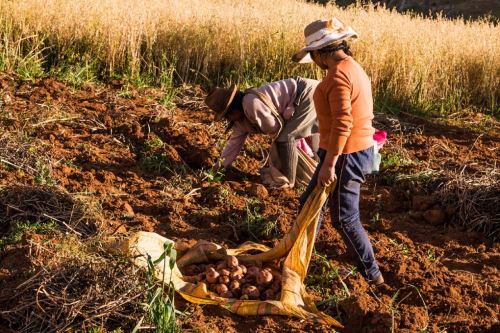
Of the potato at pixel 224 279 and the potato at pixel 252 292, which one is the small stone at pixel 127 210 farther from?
the potato at pixel 252 292

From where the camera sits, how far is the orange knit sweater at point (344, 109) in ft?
13.1

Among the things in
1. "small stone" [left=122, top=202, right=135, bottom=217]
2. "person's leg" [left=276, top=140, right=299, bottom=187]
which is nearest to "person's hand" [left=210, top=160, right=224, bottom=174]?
"person's leg" [left=276, top=140, right=299, bottom=187]

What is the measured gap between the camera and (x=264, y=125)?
572 cm

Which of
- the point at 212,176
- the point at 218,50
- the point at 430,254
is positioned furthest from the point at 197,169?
the point at 218,50

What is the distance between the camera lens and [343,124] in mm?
3986

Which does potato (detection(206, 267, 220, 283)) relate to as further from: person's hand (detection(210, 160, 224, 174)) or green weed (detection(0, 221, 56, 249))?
person's hand (detection(210, 160, 224, 174))

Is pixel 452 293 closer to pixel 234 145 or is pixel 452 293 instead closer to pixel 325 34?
pixel 325 34

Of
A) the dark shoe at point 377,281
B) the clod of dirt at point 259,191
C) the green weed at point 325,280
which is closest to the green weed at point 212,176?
the clod of dirt at point 259,191

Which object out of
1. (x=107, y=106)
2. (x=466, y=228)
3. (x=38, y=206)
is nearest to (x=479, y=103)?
(x=466, y=228)

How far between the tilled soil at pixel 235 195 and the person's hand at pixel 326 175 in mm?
663

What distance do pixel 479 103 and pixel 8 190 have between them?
6.17m

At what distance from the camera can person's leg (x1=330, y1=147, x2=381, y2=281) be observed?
13.8 ft

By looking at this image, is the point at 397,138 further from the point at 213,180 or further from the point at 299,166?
the point at 213,180

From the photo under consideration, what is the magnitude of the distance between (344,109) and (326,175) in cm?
41
